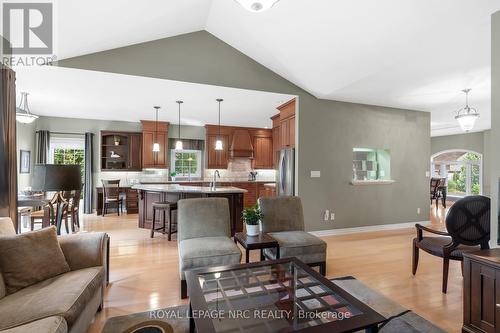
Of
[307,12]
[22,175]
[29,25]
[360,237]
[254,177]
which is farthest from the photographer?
[254,177]

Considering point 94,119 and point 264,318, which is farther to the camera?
point 94,119

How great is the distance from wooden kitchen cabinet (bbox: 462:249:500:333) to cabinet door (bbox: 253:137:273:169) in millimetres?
6344

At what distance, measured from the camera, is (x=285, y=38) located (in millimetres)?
3471

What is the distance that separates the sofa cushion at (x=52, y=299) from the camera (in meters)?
1.46

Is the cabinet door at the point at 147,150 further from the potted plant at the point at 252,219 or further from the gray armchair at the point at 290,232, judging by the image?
the potted plant at the point at 252,219

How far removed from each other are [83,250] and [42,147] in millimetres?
5955

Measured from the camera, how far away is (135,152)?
24.0 ft

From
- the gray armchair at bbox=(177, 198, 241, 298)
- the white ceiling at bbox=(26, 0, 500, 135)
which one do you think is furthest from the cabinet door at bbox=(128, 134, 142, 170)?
the gray armchair at bbox=(177, 198, 241, 298)

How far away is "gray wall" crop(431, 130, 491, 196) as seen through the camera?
27.1 ft

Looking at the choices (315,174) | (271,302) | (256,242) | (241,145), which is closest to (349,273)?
(256,242)

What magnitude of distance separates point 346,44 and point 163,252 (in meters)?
3.94

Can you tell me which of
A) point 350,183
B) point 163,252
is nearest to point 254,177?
point 350,183

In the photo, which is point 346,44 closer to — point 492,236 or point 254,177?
point 492,236

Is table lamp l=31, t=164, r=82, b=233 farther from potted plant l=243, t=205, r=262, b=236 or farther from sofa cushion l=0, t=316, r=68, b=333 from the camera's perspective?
potted plant l=243, t=205, r=262, b=236
